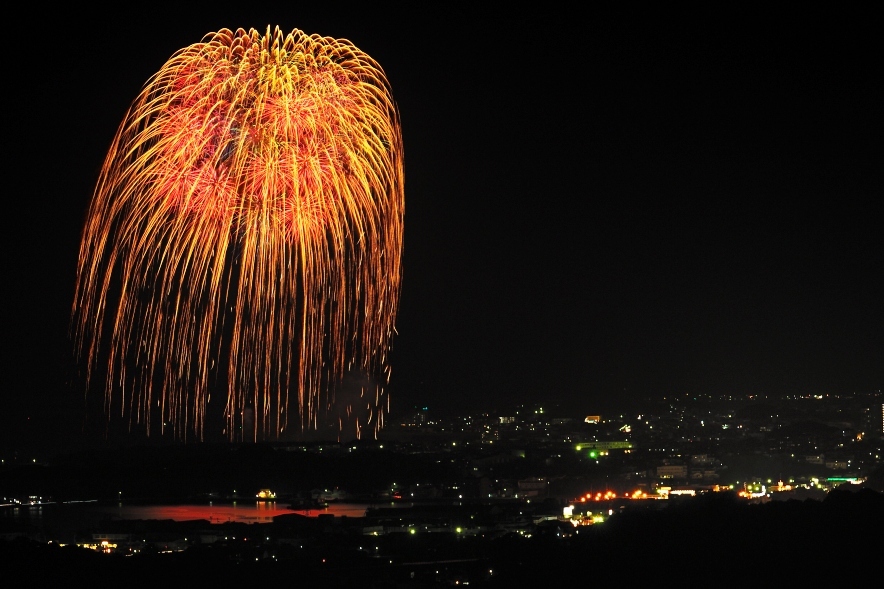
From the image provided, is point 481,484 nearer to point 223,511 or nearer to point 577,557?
point 223,511

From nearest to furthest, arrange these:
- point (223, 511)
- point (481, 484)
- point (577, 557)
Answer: point (577, 557), point (223, 511), point (481, 484)

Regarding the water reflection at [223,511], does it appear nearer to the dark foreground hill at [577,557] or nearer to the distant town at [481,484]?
the distant town at [481,484]

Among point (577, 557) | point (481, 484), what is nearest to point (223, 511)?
point (481, 484)

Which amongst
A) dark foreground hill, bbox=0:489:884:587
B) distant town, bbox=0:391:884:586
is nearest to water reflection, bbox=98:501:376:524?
distant town, bbox=0:391:884:586

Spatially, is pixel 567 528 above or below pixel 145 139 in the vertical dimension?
below

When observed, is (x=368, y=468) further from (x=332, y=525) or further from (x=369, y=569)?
(x=369, y=569)

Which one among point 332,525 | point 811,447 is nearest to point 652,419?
point 811,447

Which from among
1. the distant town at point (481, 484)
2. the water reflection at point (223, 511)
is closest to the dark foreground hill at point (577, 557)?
the distant town at point (481, 484)

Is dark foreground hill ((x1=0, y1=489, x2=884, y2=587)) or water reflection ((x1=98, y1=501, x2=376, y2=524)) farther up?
dark foreground hill ((x1=0, y1=489, x2=884, y2=587))

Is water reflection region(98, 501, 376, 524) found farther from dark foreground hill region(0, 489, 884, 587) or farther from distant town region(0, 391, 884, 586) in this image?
dark foreground hill region(0, 489, 884, 587)

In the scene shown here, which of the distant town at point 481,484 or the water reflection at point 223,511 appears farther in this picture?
the water reflection at point 223,511

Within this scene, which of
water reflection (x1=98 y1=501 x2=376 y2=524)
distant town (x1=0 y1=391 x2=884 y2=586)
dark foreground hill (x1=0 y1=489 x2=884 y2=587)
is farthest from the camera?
water reflection (x1=98 y1=501 x2=376 y2=524)
